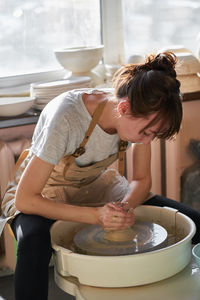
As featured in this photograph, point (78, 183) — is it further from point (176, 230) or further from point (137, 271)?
point (137, 271)

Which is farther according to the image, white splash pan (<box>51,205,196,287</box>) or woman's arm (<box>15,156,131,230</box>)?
woman's arm (<box>15,156,131,230</box>)

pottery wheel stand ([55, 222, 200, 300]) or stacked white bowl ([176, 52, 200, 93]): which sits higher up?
stacked white bowl ([176, 52, 200, 93])

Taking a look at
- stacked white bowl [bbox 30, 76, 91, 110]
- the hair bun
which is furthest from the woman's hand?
stacked white bowl [bbox 30, 76, 91, 110]

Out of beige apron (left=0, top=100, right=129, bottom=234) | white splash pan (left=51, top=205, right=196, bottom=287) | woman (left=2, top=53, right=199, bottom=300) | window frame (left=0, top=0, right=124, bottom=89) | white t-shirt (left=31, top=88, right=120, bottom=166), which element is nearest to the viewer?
white splash pan (left=51, top=205, right=196, bottom=287)

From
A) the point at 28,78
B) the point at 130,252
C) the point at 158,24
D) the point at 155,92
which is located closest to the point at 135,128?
the point at 155,92

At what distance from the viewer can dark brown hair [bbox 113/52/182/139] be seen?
58.5 inches

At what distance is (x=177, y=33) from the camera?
9.65 ft

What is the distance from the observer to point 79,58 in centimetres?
250

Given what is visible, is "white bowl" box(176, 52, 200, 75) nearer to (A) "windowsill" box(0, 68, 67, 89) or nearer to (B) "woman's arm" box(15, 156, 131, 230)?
(A) "windowsill" box(0, 68, 67, 89)

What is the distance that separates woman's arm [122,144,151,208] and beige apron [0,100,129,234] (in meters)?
0.06

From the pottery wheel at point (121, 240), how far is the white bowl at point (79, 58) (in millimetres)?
1057

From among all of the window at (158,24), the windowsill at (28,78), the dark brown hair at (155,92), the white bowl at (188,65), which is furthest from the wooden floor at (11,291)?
the window at (158,24)

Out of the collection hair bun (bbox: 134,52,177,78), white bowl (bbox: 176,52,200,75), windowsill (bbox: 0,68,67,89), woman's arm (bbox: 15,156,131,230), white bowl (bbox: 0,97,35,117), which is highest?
hair bun (bbox: 134,52,177,78)

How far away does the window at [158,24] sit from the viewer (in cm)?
281
